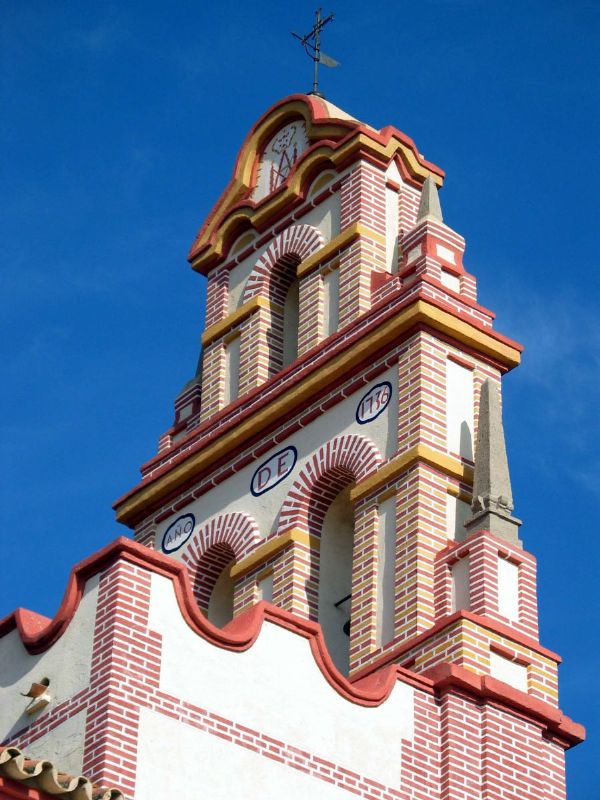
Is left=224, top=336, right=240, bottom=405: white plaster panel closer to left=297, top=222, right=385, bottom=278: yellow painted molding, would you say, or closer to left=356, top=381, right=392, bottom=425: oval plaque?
left=297, top=222, right=385, bottom=278: yellow painted molding

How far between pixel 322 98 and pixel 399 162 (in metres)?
2.46

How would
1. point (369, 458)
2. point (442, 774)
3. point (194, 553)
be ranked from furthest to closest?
point (194, 553), point (369, 458), point (442, 774)

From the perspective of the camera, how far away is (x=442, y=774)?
26.2 meters

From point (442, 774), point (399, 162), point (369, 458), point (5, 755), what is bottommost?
point (5, 755)

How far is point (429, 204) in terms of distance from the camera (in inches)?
1276

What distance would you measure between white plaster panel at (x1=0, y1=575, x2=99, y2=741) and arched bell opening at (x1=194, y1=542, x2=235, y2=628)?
6.70 m

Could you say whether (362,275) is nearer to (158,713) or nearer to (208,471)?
(208,471)

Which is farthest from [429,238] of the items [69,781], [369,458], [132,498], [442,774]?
[69,781]

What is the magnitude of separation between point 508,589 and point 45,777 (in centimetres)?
779

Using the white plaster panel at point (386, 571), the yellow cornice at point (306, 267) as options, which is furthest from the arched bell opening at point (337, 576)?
the yellow cornice at point (306, 267)

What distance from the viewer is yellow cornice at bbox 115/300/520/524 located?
30.7 metres

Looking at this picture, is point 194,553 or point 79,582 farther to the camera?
point 194,553

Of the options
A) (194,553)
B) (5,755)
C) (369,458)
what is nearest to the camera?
(5,755)

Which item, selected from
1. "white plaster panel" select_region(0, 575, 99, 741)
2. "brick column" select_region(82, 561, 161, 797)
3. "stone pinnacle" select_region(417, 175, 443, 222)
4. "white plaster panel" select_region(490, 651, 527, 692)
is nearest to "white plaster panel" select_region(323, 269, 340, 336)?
"stone pinnacle" select_region(417, 175, 443, 222)
